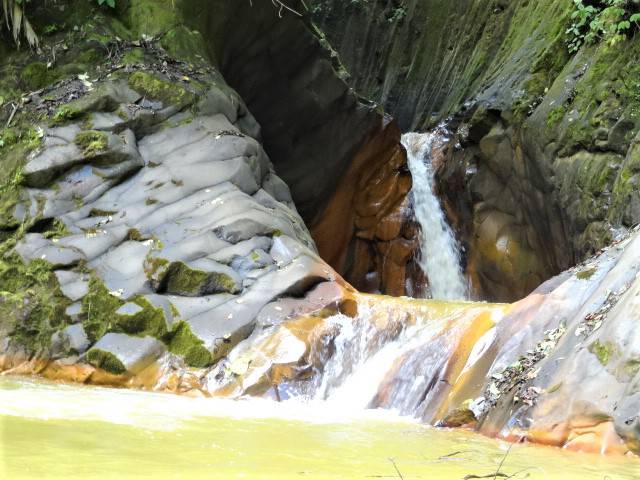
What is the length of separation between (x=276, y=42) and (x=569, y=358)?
11201 millimetres

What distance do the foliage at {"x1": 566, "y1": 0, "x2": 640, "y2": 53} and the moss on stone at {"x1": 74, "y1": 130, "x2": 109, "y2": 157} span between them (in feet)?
29.7

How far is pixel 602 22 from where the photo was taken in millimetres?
12914

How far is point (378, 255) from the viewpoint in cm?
1862

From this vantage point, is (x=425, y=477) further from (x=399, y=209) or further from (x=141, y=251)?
(x=399, y=209)

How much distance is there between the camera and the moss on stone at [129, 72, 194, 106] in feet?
37.4

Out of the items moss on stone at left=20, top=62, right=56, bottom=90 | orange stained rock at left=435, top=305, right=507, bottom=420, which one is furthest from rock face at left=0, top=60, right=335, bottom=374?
orange stained rock at left=435, top=305, right=507, bottom=420

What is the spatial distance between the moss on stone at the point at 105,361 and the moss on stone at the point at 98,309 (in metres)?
0.32

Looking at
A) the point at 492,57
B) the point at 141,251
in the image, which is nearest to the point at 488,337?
the point at 141,251

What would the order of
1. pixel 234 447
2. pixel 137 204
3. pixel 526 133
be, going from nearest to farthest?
pixel 234 447 < pixel 137 204 < pixel 526 133

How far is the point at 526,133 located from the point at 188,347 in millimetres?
9977

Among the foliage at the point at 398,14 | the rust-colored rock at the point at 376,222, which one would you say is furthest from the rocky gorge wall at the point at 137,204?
the foliage at the point at 398,14

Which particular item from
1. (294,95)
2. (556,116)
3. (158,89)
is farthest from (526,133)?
(158,89)

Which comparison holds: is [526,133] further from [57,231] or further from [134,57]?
[57,231]

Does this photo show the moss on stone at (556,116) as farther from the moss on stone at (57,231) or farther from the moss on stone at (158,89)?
the moss on stone at (57,231)
